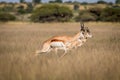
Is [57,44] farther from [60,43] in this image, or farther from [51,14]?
[51,14]

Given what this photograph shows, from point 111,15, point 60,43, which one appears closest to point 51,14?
point 111,15

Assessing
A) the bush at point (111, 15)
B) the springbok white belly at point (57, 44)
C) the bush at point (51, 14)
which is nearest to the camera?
the springbok white belly at point (57, 44)

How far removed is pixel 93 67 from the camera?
7.00 meters

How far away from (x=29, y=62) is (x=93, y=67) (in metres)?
1.44

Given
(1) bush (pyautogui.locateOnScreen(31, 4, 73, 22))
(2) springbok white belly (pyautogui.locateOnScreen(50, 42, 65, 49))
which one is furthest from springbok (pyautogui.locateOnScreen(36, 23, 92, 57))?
(1) bush (pyautogui.locateOnScreen(31, 4, 73, 22))

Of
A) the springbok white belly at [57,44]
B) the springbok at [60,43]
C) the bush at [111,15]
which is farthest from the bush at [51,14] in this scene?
the springbok white belly at [57,44]

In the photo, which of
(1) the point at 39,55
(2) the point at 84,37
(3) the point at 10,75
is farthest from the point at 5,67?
(2) the point at 84,37

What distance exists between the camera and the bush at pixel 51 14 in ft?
114

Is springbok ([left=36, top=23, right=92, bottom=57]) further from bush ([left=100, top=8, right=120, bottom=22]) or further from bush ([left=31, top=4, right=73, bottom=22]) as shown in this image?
bush ([left=31, top=4, right=73, bottom=22])

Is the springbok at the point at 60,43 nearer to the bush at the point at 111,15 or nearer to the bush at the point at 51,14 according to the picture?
the bush at the point at 111,15

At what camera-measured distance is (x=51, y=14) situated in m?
35.5

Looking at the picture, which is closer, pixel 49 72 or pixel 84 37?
pixel 49 72

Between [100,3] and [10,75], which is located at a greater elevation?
[10,75]

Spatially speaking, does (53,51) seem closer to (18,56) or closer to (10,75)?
(18,56)
